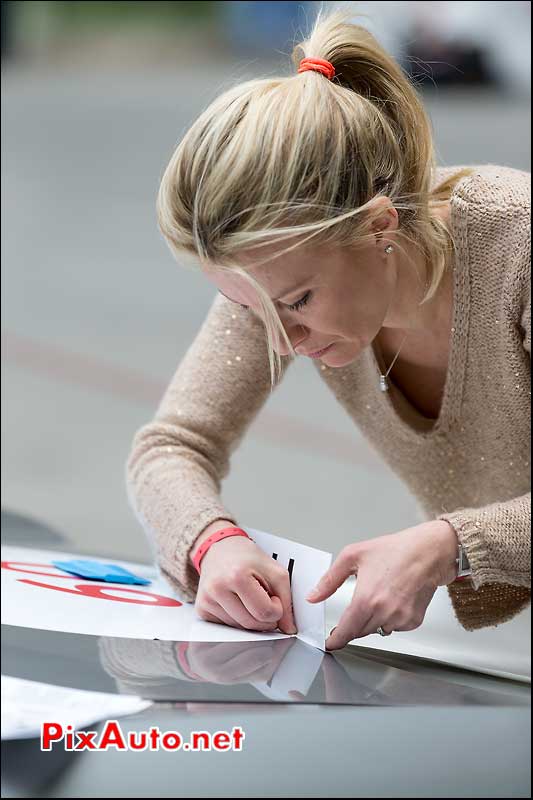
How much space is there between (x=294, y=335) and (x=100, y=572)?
43 centimetres

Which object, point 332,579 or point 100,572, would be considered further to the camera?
point 100,572

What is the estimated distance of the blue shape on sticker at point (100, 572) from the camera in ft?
4.01

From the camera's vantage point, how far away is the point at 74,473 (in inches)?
89.8

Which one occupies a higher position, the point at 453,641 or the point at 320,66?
the point at 320,66

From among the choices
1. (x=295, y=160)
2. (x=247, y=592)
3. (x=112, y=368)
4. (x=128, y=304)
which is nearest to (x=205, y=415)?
(x=247, y=592)

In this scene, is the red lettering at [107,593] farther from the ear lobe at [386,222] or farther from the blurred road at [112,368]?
the ear lobe at [386,222]

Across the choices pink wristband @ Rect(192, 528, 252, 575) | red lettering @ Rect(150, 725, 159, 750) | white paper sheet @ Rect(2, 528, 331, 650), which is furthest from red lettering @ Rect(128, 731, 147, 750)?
pink wristband @ Rect(192, 528, 252, 575)

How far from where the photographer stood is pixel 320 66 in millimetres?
949

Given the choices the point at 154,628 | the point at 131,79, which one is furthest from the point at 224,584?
the point at 131,79

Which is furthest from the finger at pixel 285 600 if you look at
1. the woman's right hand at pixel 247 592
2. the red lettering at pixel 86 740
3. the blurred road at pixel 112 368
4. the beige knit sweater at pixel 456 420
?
the blurred road at pixel 112 368

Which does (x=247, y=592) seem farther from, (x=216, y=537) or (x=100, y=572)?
(x=100, y=572)

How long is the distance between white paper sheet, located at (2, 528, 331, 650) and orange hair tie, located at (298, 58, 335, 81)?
428 millimetres

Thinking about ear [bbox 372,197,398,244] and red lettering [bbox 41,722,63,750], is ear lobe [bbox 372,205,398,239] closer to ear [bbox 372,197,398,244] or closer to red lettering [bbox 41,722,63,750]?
ear [bbox 372,197,398,244]

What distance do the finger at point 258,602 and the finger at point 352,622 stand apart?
0.06m
